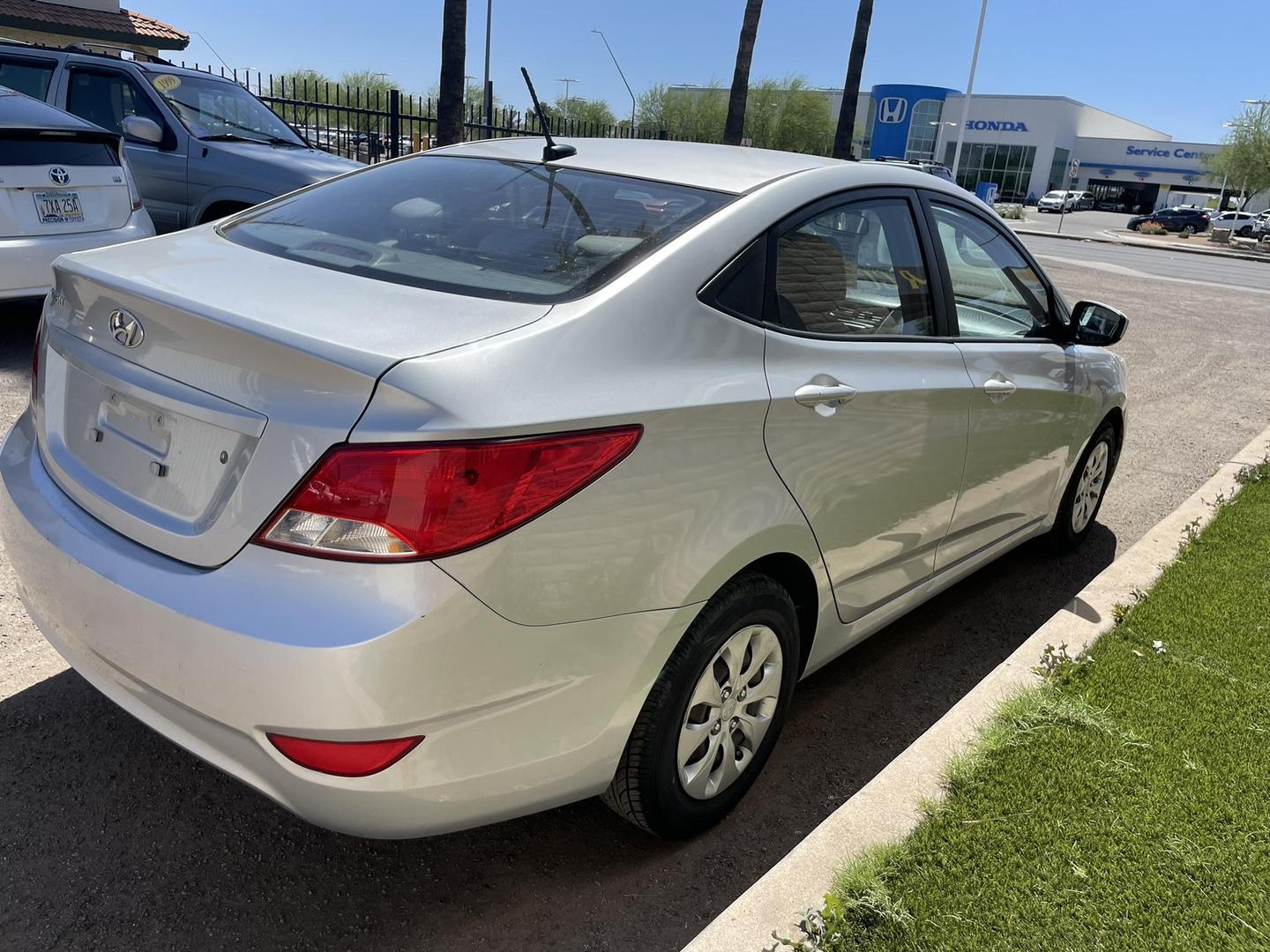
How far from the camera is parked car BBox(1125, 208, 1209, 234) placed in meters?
60.9

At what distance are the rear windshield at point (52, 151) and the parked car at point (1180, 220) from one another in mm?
63705

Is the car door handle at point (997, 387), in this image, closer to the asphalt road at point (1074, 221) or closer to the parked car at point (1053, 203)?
the asphalt road at point (1074, 221)

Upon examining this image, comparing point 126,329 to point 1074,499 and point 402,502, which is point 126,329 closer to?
point 402,502

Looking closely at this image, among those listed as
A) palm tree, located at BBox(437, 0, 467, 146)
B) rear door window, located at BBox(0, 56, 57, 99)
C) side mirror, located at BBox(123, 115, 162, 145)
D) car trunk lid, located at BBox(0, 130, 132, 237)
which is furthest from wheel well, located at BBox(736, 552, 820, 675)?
palm tree, located at BBox(437, 0, 467, 146)

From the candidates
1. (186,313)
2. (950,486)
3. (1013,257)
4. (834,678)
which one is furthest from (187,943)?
(1013,257)

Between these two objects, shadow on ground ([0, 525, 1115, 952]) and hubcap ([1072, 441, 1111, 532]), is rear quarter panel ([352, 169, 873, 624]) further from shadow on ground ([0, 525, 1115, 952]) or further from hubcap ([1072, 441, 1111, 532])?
hubcap ([1072, 441, 1111, 532])

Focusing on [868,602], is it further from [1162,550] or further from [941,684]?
[1162,550]

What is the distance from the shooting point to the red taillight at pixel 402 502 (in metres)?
1.87

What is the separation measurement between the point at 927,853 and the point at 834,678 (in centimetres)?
125

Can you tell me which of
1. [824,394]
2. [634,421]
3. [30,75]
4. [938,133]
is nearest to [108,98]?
[30,75]

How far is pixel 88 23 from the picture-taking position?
2147 cm

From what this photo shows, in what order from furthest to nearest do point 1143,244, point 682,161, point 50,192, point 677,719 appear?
point 1143,244
point 50,192
point 682,161
point 677,719

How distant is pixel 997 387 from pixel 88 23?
23816 mm

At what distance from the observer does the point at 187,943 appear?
88.4 inches
